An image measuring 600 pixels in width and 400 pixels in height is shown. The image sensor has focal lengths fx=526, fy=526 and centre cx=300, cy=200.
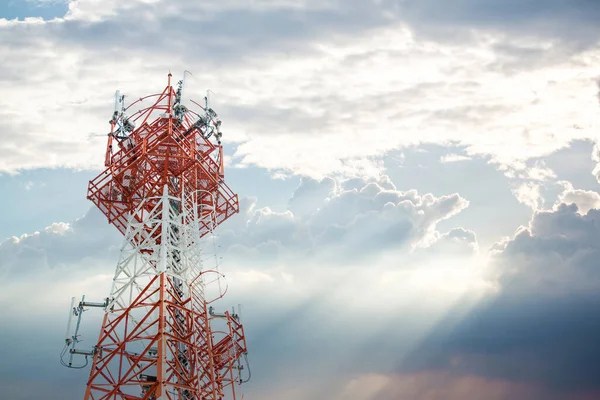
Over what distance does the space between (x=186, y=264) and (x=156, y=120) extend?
16467mm

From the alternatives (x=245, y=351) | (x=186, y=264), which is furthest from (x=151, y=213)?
(x=245, y=351)

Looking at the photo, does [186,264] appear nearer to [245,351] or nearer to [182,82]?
[245,351]

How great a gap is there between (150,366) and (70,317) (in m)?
10.1

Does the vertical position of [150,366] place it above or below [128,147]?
below

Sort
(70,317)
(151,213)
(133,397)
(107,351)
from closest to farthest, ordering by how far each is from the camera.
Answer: (133,397) → (107,351) → (70,317) → (151,213)

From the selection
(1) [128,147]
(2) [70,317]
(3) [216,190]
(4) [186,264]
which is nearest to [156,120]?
(1) [128,147]

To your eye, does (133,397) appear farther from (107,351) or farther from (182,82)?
(182,82)

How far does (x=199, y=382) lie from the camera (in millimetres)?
40844

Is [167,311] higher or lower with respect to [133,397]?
higher

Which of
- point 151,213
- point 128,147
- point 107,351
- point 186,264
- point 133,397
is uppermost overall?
point 128,147

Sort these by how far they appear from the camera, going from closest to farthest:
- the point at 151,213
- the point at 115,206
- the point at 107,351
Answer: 1. the point at 107,351
2. the point at 151,213
3. the point at 115,206

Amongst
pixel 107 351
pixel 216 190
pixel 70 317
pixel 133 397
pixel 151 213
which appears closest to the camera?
pixel 133 397

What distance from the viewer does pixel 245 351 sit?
5638cm

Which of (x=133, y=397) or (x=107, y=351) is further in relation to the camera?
(x=107, y=351)
